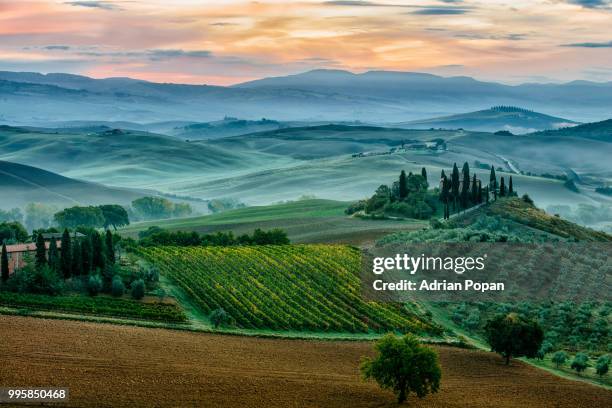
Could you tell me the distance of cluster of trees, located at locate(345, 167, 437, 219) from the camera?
12294 cm

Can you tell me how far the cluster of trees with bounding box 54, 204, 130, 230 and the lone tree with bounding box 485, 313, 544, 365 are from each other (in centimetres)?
10437

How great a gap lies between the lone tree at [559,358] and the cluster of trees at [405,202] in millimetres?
60954

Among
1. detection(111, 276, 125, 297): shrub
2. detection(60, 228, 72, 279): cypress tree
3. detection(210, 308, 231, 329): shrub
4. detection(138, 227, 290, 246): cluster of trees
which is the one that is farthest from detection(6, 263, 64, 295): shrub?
detection(138, 227, 290, 246): cluster of trees

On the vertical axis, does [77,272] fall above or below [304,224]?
below

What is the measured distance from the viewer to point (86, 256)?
79.9 meters

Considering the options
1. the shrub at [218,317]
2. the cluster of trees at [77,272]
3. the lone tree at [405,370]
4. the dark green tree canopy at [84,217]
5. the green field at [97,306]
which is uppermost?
the dark green tree canopy at [84,217]

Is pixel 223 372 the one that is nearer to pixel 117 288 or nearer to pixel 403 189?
pixel 117 288

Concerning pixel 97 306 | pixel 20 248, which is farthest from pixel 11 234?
pixel 97 306

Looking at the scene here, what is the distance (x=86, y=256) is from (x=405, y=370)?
125ft

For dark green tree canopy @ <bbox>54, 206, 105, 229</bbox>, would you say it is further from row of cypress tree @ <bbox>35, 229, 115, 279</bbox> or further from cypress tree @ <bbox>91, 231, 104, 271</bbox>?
cypress tree @ <bbox>91, 231, 104, 271</bbox>

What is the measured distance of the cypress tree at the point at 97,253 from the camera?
80.3 m

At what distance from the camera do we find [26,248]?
280 ft

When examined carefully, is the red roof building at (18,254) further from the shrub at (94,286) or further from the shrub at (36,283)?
the shrub at (94,286)

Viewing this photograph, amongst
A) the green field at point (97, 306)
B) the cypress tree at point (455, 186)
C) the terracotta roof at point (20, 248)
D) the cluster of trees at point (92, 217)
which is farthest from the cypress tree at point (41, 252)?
the cluster of trees at point (92, 217)
